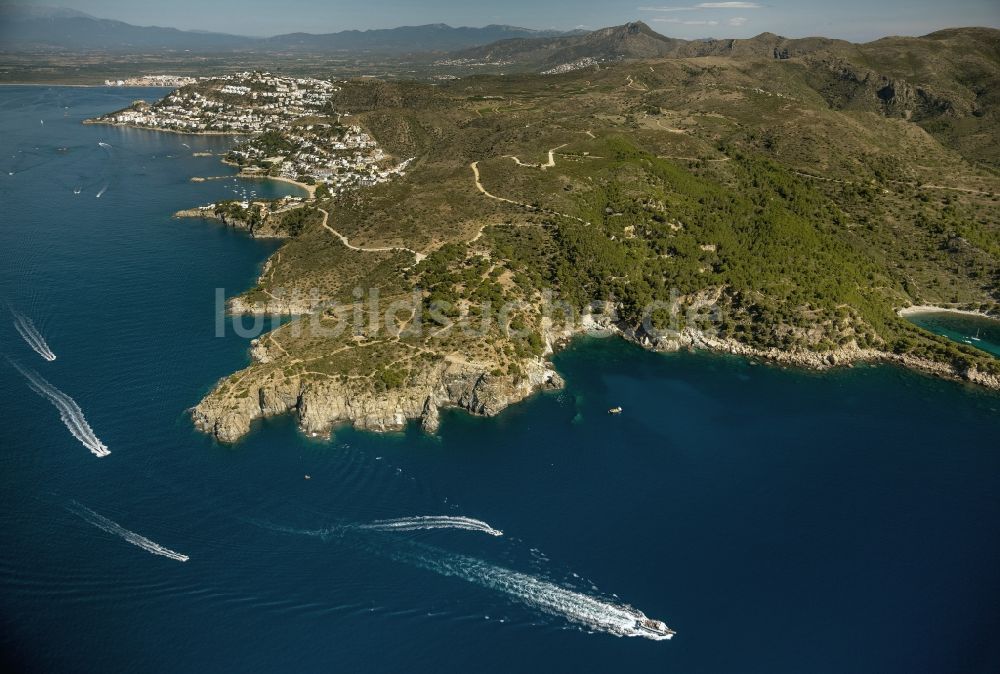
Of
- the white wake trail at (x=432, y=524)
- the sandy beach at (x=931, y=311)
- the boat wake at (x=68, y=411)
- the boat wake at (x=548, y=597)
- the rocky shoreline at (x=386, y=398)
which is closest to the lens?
the boat wake at (x=548, y=597)

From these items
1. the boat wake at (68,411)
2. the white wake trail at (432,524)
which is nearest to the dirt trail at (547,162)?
the white wake trail at (432,524)

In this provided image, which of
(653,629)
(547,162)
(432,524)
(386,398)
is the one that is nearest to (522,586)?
(432,524)

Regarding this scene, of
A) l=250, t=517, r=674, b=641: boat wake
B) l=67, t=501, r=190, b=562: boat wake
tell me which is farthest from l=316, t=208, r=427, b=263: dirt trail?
l=67, t=501, r=190, b=562: boat wake

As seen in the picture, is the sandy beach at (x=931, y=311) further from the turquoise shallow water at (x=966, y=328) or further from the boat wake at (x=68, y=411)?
the boat wake at (x=68, y=411)

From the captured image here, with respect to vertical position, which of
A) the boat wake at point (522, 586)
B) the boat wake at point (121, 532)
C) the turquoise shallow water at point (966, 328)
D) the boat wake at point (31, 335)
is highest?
the turquoise shallow water at point (966, 328)

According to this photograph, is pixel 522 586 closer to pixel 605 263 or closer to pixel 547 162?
pixel 605 263

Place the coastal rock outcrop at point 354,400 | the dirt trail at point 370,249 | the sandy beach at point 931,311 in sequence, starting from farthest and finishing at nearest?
the sandy beach at point 931,311 < the dirt trail at point 370,249 < the coastal rock outcrop at point 354,400

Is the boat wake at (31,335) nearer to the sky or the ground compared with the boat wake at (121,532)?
nearer to the sky

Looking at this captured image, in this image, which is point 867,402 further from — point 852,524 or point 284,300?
point 284,300
